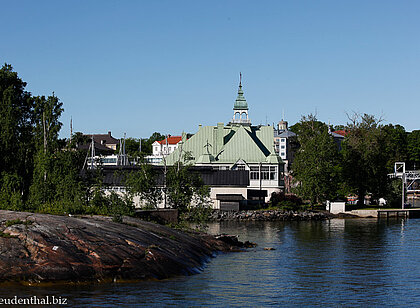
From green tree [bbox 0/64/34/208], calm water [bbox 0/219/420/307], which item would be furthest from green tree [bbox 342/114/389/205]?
green tree [bbox 0/64/34/208]

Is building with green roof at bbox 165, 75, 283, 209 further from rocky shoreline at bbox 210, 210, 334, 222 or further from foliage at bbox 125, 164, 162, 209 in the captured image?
foliage at bbox 125, 164, 162, 209

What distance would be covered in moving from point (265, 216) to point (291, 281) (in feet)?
155

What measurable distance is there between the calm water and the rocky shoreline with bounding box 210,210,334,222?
2302cm

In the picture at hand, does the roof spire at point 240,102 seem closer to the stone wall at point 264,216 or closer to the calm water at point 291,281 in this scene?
the stone wall at point 264,216

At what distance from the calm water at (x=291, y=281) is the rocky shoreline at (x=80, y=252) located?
0.84 meters

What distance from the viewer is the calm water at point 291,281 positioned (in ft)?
94.3

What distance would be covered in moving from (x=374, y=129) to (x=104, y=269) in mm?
88305

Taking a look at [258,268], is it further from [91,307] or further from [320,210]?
[320,210]

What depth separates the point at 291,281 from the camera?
35344mm

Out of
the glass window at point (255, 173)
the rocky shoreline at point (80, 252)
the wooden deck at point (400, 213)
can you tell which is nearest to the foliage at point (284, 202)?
the glass window at point (255, 173)

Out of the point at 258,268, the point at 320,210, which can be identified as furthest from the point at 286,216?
the point at 258,268

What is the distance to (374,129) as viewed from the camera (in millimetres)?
111438

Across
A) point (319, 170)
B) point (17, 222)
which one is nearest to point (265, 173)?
point (319, 170)

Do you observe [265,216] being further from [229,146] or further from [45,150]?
[45,150]
